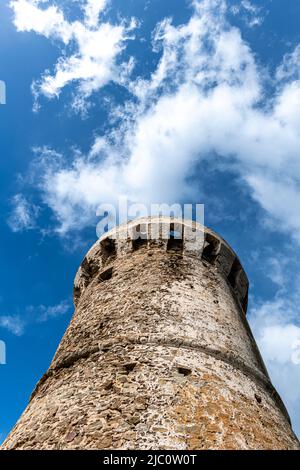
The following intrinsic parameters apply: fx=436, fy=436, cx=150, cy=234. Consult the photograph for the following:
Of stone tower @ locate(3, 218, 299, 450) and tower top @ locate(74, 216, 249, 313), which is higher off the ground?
tower top @ locate(74, 216, 249, 313)

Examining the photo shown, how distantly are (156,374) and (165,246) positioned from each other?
3.50 m

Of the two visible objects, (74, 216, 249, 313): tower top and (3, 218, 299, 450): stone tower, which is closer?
(3, 218, 299, 450): stone tower

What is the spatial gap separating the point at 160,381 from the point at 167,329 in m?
0.96

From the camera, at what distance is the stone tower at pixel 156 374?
4.39m

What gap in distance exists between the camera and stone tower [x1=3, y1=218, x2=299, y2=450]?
4391 mm

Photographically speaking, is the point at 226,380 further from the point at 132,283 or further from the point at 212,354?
the point at 132,283

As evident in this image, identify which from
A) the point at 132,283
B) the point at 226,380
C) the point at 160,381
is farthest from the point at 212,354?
the point at 132,283

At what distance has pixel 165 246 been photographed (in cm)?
820

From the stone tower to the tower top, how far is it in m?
0.23

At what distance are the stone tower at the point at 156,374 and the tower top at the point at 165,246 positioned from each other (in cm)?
23

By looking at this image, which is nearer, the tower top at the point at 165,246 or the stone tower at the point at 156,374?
the stone tower at the point at 156,374

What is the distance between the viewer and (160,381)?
489 cm

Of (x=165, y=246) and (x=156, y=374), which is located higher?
(x=165, y=246)

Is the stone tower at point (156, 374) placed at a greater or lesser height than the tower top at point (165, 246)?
lesser
